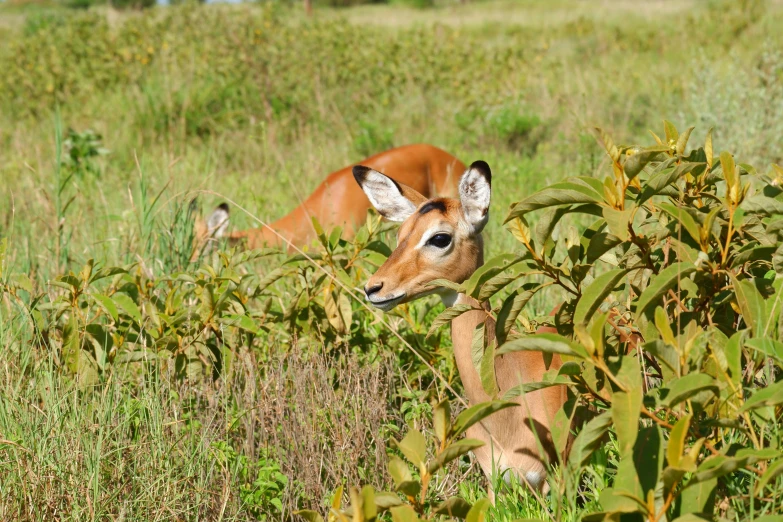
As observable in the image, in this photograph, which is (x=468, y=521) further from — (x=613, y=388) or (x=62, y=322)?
(x=62, y=322)

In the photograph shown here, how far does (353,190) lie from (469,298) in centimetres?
374

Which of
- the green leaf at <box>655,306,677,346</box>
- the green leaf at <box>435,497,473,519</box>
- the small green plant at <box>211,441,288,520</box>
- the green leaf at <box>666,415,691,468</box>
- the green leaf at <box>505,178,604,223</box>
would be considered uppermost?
the green leaf at <box>505,178,604,223</box>

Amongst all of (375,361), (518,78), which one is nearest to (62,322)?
(375,361)

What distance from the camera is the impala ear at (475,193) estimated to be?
8.87 feet

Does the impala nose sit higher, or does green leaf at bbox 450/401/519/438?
green leaf at bbox 450/401/519/438

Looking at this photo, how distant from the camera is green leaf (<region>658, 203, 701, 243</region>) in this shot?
1.98 meters

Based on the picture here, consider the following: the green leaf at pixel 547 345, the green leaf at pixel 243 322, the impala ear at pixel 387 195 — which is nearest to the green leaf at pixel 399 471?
the green leaf at pixel 547 345

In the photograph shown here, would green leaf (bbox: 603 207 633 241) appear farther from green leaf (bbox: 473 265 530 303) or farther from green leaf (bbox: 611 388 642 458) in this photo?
green leaf (bbox: 611 388 642 458)

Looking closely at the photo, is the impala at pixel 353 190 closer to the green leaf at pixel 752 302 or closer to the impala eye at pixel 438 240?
the impala eye at pixel 438 240

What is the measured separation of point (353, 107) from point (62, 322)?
6.03 metres

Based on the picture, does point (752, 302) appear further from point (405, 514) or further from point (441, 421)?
point (405, 514)

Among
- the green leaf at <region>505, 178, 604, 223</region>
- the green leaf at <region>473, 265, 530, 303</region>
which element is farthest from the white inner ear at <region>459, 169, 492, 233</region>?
the green leaf at <region>505, 178, 604, 223</region>

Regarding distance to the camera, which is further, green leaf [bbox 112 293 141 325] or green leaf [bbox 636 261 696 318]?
green leaf [bbox 112 293 141 325]

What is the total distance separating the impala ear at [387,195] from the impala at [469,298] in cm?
6
